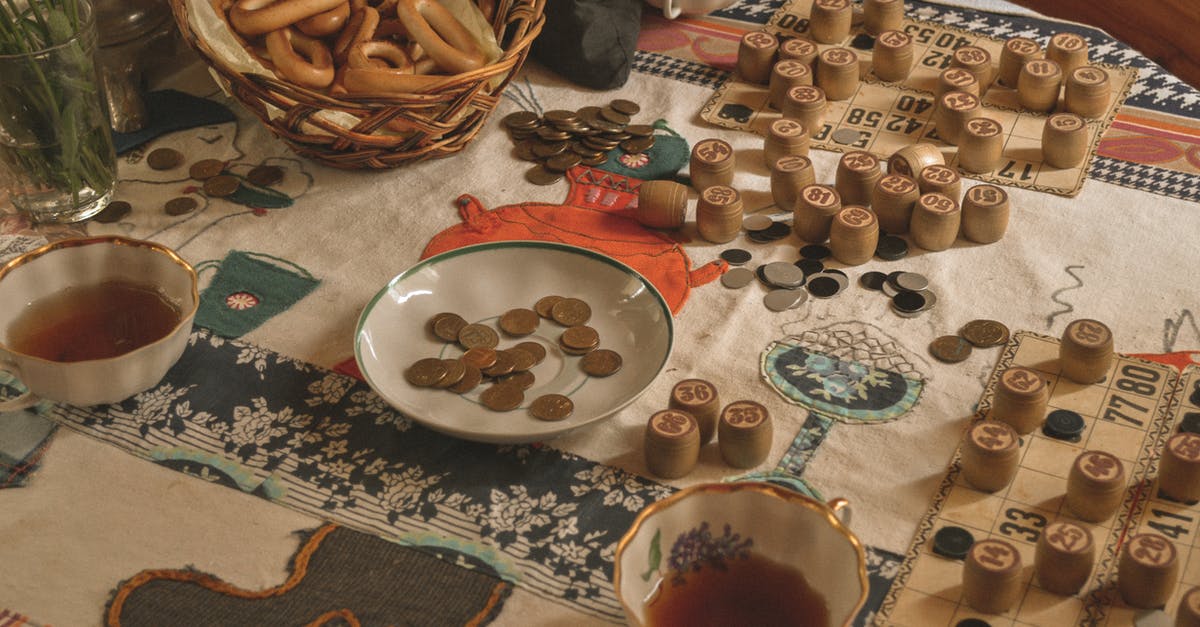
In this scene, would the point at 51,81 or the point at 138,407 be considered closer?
the point at 138,407

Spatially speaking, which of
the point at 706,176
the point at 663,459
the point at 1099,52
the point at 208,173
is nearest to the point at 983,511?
the point at 663,459

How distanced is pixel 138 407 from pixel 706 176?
2.17 feet

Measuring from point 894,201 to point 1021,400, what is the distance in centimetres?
33

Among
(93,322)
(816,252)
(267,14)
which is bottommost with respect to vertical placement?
(816,252)

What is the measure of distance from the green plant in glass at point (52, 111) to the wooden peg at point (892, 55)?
3.14 ft

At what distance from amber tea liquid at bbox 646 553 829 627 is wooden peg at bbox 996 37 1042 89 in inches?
35.7

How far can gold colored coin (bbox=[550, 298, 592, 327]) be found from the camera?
1180mm

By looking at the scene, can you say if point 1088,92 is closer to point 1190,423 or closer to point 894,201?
point 894,201

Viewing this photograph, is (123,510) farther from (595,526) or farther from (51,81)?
(51,81)

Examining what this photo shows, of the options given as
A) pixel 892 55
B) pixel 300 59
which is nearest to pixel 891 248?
pixel 892 55

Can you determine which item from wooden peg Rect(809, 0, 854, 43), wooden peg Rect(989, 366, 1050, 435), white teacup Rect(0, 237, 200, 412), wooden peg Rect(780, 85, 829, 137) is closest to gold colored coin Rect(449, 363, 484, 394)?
white teacup Rect(0, 237, 200, 412)

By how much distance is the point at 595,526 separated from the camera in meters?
1.01

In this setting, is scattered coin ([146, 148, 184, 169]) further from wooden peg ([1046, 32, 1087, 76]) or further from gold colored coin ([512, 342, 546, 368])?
wooden peg ([1046, 32, 1087, 76])

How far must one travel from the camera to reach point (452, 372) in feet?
3.64
